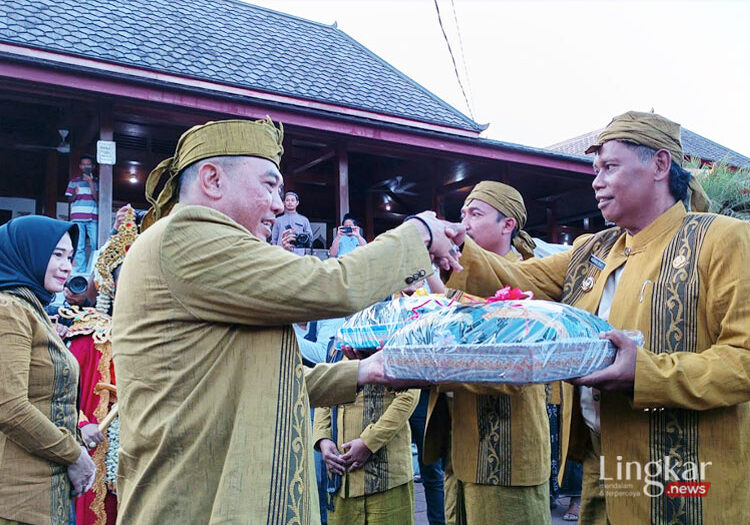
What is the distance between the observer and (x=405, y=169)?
10695 millimetres

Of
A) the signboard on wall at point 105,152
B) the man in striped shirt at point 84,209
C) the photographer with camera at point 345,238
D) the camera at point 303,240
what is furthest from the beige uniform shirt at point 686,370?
the man in striped shirt at point 84,209

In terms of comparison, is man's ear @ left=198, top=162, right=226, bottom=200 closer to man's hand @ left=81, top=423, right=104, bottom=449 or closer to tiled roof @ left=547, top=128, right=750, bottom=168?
man's hand @ left=81, top=423, right=104, bottom=449

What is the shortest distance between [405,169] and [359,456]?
7873 mm

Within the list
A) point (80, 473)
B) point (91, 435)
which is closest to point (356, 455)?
point (80, 473)

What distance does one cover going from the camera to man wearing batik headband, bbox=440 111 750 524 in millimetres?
1749

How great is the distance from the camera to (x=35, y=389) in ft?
8.90

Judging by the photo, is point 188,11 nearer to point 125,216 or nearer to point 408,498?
point 125,216

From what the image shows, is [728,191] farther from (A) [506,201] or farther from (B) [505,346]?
(B) [505,346]

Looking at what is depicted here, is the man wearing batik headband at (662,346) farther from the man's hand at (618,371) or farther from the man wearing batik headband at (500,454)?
the man wearing batik headband at (500,454)

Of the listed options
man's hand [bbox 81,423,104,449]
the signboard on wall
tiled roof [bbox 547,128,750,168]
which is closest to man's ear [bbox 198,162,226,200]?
man's hand [bbox 81,423,104,449]

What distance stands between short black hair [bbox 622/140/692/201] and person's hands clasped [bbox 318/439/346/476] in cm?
232

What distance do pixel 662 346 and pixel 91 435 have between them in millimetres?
3314

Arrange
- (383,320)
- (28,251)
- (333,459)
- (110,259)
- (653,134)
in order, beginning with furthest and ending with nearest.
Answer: (110,259), (333,459), (28,251), (383,320), (653,134)

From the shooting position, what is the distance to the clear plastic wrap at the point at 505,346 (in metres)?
1.66
